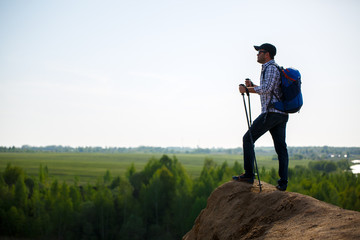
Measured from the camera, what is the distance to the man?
25.1 ft

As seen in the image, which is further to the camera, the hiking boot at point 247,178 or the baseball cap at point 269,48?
the hiking boot at point 247,178

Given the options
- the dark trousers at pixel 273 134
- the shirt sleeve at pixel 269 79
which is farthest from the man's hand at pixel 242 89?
the dark trousers at pixel 273 134

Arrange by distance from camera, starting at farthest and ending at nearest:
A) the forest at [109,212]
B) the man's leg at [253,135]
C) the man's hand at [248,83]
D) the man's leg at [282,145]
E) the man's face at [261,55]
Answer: the forest at [109,212] < the man's hand at [248,83] < the man's face at [261,55] < the man's leg at [282,145] < the man's leg at [253,135]

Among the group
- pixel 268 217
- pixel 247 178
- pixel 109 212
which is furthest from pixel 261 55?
pixel 109 212

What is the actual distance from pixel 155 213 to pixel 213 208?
199 ft

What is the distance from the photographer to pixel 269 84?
7.60m

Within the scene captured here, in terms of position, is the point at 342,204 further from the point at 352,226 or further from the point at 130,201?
the point at 352,226

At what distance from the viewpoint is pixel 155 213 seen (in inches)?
2650

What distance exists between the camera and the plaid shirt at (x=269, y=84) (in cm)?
760

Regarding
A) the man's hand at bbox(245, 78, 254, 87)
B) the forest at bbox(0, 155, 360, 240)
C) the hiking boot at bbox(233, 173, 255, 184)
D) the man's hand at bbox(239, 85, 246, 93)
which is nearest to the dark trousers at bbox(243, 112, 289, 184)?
the hiking boot at bbox(233, 173, 255, 184)

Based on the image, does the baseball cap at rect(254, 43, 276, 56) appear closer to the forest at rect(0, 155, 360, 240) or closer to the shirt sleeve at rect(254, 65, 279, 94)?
the shirt sleeve at rect(254, 65, 279, 94)

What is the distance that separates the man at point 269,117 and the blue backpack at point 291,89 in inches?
5.3

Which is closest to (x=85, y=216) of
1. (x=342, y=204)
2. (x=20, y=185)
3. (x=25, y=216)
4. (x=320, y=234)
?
(x=25, y=216)

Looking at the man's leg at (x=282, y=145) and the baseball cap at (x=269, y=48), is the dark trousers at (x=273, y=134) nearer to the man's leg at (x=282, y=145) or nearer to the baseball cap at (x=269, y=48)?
the man's leg at (x=282, y=145)
